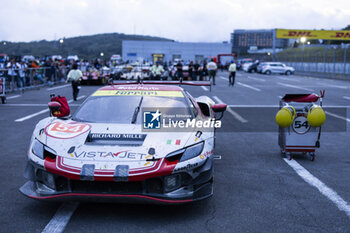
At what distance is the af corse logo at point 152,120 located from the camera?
5055 millimetres

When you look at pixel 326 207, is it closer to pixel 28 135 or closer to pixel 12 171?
pixel 12 171

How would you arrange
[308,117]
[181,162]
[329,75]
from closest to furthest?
[181,162] → [308,117] → [329,75]

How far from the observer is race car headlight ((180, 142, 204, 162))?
4286 millimetres

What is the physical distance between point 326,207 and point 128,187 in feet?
7.86

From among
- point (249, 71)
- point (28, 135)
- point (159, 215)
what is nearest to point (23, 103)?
point (28, 135)

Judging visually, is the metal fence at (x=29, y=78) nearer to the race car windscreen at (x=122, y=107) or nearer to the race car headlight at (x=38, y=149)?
the race car windscreen at (x=122, y=107)

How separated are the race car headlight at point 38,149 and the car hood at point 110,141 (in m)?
0.09

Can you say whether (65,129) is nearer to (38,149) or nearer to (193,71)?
(38,149)

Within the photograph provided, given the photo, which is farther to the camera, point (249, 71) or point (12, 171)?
point (249, 71)

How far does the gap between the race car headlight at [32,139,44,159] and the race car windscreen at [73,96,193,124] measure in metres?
0.80

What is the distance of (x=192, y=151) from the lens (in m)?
4.39

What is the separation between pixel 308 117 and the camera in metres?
6.89

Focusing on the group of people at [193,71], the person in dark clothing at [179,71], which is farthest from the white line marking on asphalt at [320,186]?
the person in dark clothing at [179,71]

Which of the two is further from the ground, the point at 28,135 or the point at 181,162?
the point at 181,162
